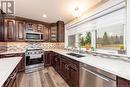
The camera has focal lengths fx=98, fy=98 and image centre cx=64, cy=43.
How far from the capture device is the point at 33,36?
450 centimetres

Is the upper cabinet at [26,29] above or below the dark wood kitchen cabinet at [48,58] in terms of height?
above

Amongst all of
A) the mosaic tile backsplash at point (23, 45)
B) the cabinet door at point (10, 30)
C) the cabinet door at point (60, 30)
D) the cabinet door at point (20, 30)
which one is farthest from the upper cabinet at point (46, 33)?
the cabinet door at point (10, 30)

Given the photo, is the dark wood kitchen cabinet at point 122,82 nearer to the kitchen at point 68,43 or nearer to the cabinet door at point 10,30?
the kitchen at point 68,43

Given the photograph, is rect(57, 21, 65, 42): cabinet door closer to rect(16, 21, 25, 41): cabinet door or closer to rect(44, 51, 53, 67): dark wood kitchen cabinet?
rect(44, 51, 53, 67): dark wood kitchen cabinet

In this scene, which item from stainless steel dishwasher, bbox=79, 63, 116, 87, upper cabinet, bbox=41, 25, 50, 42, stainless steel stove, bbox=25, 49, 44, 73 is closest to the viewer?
stainless steel dishwasher, bbox=79, 63, 116, 87

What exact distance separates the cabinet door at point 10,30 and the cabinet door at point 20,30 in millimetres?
153

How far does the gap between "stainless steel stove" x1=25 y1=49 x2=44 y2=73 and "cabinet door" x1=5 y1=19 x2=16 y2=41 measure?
2.73 ft

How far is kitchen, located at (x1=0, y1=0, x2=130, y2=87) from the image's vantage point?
1540 millimetres

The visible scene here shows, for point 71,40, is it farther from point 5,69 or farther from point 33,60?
point 5,69

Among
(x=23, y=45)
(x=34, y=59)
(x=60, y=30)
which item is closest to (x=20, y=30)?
(x=23, y=45)

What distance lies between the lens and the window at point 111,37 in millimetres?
2143

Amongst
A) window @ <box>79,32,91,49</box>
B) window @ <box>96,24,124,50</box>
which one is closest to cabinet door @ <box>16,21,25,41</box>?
window @ <box>79,32,91,49</box>

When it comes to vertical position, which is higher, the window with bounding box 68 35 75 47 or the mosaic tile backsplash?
the window with bounding box 68 35 75 47

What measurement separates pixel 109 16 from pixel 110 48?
77 centimetres
